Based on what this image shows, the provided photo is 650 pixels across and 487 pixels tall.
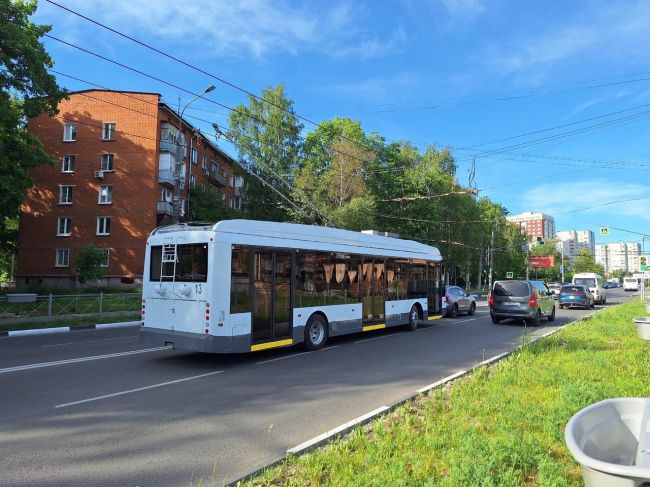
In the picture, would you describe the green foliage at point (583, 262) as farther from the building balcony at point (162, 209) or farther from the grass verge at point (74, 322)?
the grass verge at point (74, 322)

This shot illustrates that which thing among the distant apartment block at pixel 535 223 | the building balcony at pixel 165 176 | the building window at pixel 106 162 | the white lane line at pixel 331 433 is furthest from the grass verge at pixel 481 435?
the distant apartment block at pixel 535 223

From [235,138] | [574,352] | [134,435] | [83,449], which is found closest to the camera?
[83,449]

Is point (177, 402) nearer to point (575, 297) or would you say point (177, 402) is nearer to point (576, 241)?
point (575, 297)

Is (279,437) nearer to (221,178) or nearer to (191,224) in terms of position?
(191,224)

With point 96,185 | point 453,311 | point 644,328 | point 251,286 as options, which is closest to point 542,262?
point 453,311

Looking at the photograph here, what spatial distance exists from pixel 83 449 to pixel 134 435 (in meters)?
0.56

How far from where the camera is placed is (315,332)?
1188 centimetres

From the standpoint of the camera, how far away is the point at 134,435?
540 centimetres

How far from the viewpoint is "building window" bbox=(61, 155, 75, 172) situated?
124ft

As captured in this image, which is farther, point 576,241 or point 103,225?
point 576,241

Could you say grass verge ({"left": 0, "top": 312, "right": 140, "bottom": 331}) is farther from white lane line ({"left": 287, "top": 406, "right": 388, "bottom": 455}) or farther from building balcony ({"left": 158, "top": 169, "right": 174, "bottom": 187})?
building balcony ({"left": 158, "top": 169, "right": 174, "bottom": 187})

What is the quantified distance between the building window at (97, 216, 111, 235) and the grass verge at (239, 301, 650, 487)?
34.3 meters

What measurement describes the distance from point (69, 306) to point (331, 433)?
1755 cm

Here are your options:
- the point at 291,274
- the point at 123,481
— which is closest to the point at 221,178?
the point at 291,274
